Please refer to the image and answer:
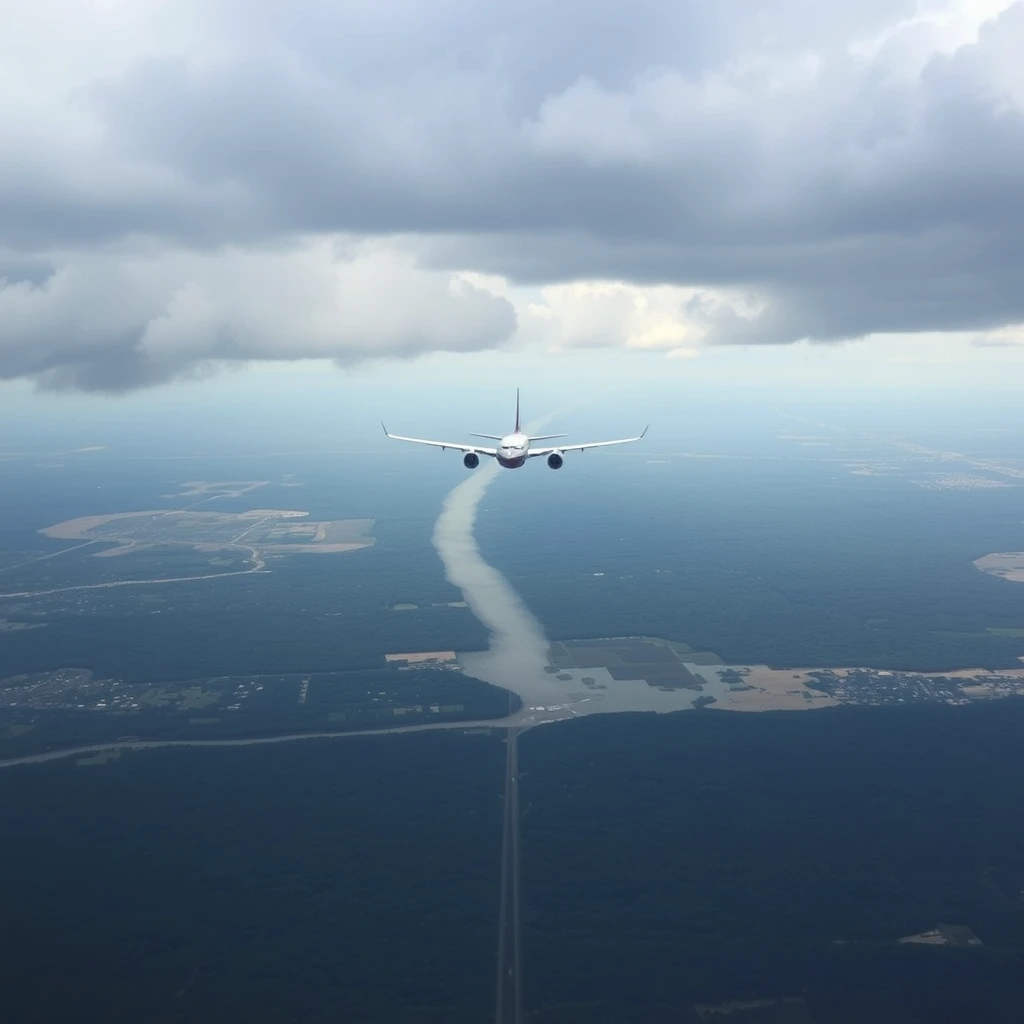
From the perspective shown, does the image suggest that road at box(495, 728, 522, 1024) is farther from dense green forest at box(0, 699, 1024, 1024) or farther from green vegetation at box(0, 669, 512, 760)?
green vegetation at box(0, 669, 512, 760)

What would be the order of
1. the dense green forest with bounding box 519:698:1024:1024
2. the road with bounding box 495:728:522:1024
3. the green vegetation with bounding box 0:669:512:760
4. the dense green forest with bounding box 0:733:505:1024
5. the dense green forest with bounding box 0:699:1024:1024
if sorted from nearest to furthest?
1. the road with bounding box 495:728:522:1024
2. the dense green forest with bounding box 0:733:505:1024
3. the dense green forest with bounding box 0:699:1024:1024
4. the dense green forest with bounding box 519:698:1024:1024
5. the green vegetation with bounding box 0:669:512:760

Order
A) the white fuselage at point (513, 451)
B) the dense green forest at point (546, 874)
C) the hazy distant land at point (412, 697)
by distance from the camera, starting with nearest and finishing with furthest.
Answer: the dense green forest at point (546, 874), the white fuselage at point (513, 451), the hazy distant land at point (412, 697)

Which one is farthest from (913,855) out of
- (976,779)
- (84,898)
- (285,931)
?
(84,898)

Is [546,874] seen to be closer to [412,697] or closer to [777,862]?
[777,862]

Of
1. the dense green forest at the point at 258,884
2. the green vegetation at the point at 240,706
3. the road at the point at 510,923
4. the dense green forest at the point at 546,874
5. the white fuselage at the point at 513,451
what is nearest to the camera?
the road at the point at 510,923

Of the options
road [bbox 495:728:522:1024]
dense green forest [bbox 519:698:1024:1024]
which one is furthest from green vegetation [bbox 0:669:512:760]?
road [bbox 495:728:522:1024]

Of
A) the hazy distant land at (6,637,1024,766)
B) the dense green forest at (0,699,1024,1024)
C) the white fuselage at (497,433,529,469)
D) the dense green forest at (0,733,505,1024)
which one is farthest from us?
the hazy distant land at (6,637,1024,766)

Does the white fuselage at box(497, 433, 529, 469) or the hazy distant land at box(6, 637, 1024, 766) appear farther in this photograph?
the hazy distant land at box(6, 637, 1024, 766)

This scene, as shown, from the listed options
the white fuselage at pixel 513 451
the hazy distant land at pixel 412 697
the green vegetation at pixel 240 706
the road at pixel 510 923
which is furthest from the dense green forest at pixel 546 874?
the white fuselage at pixel 513 451

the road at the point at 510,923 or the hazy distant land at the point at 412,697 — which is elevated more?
the hazy distant land at the point at 412,697

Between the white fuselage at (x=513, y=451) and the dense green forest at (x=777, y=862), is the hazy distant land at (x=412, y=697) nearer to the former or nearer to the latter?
the dense green forest at (x=777, y=862)
